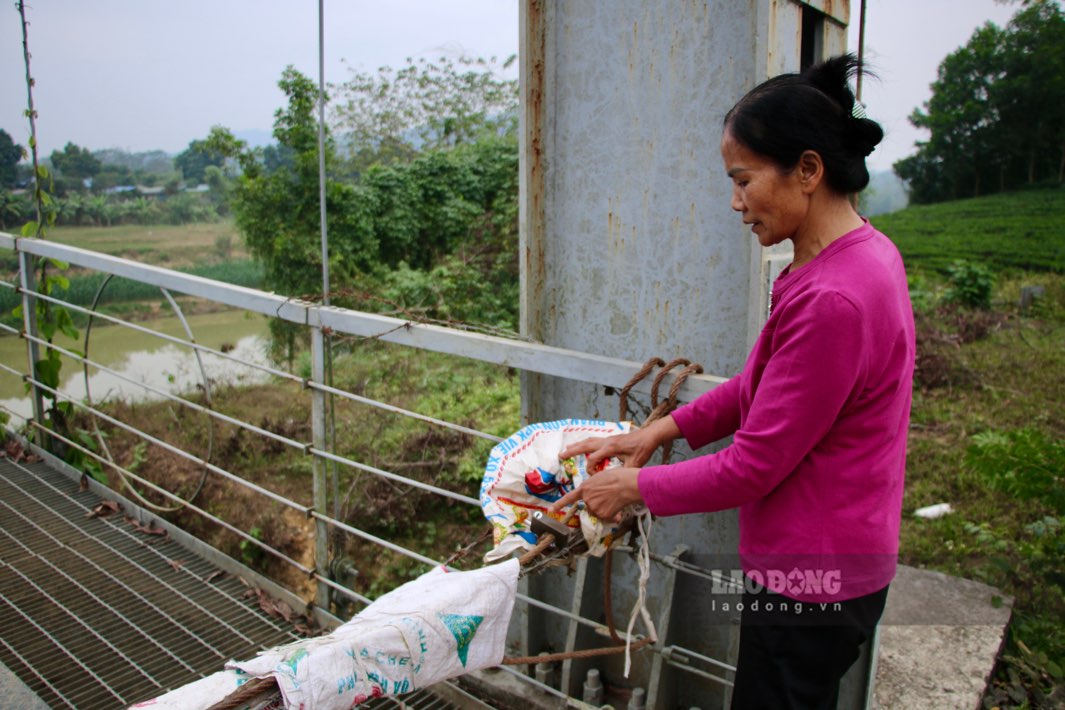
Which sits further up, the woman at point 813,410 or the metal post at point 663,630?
the woman at point 813,410

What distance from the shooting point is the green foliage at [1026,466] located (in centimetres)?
289

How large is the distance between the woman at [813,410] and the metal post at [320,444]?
4.22 feet

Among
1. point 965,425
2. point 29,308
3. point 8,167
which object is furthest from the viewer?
point 965,425

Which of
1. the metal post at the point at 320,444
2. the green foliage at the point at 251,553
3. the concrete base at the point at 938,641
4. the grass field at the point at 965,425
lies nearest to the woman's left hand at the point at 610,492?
the metal post at the point at 320,444

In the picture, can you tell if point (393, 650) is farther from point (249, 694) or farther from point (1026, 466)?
point (1026, 466)

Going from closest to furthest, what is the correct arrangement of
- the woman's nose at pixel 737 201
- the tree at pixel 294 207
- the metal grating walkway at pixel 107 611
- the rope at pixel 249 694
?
1. the rope at pixel 249 694
2. the woman's nose at pixel 737 201
3. the metal grating walkway at pixel 107 611
4. the tree at pixel 294 207

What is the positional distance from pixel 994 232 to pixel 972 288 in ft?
5.21

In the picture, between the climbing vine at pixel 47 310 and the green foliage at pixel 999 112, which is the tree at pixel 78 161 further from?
the green foliage at pixel 999 112

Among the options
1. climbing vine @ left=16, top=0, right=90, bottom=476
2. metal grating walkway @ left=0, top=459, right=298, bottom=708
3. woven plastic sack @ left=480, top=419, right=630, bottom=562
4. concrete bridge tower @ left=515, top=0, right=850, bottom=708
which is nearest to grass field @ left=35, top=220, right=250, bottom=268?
climbing vine @ left=16, top=0, right=90, bottom=476

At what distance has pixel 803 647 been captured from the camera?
142 cm

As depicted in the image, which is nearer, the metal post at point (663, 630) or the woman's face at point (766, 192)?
the woman's face at point (766, 192)

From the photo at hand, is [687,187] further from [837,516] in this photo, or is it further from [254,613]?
[254,613]

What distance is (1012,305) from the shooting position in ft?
26.3

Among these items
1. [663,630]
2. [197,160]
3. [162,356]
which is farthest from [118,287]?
[663,630]
